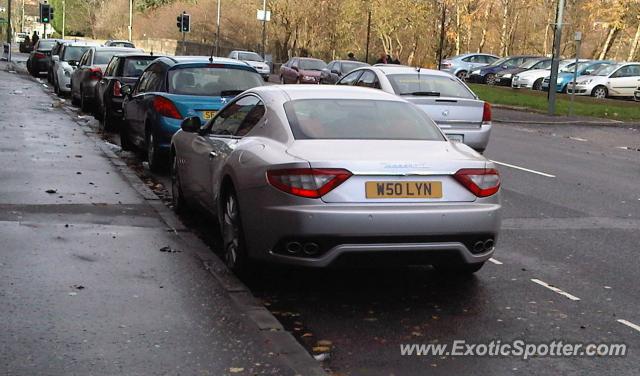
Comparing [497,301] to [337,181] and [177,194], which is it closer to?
[337,181]

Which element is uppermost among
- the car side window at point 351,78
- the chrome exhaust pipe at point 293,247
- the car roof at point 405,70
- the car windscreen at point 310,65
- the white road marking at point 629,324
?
the car roof at point 405,70

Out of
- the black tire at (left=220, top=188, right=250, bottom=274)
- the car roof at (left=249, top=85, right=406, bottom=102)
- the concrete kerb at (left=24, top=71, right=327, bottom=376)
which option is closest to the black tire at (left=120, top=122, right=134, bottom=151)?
the concrete kerb at (left=24, top=71, right=327, bottom=376)

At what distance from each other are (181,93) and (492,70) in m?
37.6

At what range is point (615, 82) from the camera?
38375 mm

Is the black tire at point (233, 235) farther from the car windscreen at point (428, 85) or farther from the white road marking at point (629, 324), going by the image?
the car windscreen at point (428, 85)

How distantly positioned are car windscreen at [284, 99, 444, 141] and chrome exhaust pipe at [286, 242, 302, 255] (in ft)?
2.79

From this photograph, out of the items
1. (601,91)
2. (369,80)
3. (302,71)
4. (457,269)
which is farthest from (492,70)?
(457,269)

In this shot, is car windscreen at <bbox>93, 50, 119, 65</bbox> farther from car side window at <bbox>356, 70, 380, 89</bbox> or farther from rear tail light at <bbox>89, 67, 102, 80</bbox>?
car side window at <bbox>356, 70, 380, 89</bbox>

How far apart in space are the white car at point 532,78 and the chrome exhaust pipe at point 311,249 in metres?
37.7

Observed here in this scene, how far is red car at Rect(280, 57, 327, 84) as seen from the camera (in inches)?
1633

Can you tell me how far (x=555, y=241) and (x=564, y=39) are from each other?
6556 centimetres

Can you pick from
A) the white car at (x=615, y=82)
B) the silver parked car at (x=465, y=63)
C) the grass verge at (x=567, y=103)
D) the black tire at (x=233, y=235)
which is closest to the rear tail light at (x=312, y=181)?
the black tire at (x=233, y=235)

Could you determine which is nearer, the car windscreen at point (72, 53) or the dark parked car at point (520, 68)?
the car windscreen at point (72, 53)

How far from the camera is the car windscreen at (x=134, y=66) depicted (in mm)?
18312
